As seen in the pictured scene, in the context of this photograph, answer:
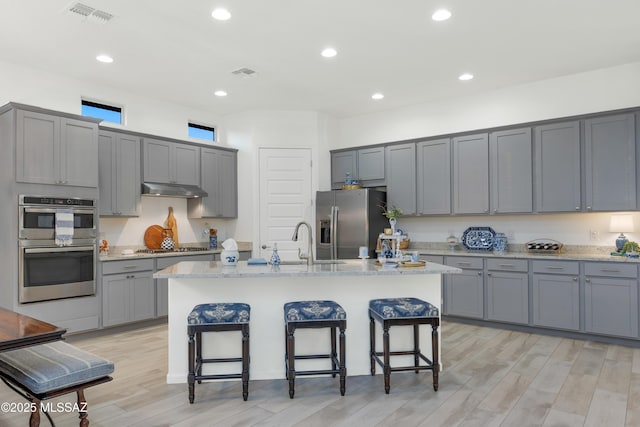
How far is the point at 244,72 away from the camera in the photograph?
4.78 meters

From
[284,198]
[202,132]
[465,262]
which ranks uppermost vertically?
[202,132]

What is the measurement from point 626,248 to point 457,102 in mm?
2633

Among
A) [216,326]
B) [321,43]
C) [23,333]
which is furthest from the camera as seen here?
[321,43]

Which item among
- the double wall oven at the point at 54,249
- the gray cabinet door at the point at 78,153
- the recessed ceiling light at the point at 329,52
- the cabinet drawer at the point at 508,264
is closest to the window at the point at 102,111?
the gray cabinet door at the point at 78,153

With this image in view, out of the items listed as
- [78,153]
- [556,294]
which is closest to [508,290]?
[556,294]

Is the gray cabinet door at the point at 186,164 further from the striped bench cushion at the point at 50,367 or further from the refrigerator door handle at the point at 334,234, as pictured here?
the striped bench cushion at the point at 50,367

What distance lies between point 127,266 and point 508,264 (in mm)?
4309

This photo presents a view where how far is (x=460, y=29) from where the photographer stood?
12.3ft

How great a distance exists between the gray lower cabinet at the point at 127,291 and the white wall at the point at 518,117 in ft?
10.9

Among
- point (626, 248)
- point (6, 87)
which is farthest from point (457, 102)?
point (6, 87)

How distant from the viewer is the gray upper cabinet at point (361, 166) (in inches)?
241

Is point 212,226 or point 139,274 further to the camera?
point 212,226

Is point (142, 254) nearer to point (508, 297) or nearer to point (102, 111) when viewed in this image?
point (102, 111)

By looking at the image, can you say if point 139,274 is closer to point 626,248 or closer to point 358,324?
point 358,324
